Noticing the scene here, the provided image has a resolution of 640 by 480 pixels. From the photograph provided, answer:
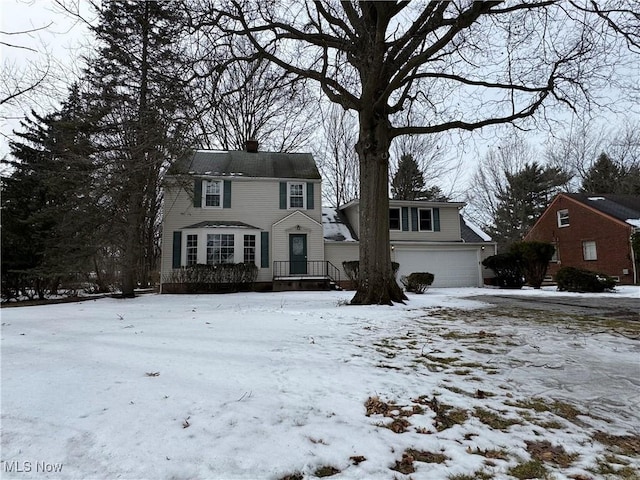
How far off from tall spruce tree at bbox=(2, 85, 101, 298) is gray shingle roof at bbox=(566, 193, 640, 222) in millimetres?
24455

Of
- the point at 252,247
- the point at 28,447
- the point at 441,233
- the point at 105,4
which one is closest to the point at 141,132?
the point at 28,447

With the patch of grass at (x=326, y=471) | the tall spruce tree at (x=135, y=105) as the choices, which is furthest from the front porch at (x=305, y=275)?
the patch of grass at (x=326, y=471)

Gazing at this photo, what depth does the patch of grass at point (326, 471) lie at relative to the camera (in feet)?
5.76

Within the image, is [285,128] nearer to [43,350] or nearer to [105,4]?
[105,4]

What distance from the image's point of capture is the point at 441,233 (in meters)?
19.4

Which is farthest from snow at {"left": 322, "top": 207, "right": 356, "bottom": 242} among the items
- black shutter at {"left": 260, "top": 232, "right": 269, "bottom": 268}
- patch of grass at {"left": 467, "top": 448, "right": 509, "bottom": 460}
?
patch of grass at {"left": 467, "top": 448, "right": 509, "bottom": 460}

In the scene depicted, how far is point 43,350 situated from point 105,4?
11057 mm

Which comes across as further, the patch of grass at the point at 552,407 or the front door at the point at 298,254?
the front door at the point at 298,254

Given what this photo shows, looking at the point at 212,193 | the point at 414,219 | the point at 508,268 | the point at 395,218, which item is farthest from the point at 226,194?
the point at 508,268

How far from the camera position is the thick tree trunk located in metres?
8.97

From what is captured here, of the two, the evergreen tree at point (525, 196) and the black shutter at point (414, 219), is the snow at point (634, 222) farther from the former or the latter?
the black shutter at point (414, 219)

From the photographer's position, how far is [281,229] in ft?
55.2

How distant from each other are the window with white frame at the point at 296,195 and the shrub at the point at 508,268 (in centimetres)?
948

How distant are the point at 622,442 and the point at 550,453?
531mm
